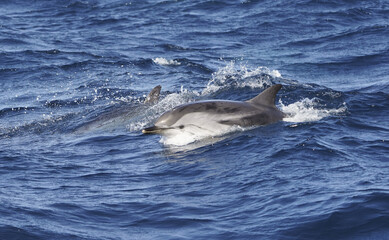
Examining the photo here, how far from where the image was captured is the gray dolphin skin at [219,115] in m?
15.0

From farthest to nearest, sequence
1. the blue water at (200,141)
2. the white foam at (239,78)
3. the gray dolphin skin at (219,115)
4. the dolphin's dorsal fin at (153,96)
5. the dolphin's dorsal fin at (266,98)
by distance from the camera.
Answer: the white foam at (239,78) → the dolphin's dorsal fin at (153,96) → the dolphin's dorsal fin at (266,98) → the gray dolphin skin at (219,115) → the blue water at (200,141)

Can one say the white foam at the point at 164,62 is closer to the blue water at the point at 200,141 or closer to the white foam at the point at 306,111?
the blue water at the point at 200,141

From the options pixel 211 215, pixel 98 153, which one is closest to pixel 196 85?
pixel 98 153

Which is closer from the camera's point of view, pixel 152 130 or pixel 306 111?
pixel 152 130

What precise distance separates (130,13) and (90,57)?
9.82 metres

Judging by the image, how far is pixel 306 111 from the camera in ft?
55.5

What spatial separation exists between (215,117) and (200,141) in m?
0.69

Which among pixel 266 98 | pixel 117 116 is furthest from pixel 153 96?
pixel 266 98

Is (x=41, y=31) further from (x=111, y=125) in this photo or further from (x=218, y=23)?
(x=111, y=125)

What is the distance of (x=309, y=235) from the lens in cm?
931

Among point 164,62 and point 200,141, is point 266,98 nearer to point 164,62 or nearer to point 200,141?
point 200,141

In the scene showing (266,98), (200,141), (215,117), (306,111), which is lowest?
(306,111)

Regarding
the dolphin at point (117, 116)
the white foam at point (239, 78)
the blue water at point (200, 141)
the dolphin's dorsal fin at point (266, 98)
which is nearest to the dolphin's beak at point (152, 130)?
the blue water at point (200, 141)

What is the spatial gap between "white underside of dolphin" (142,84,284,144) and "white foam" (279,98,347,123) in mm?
647
